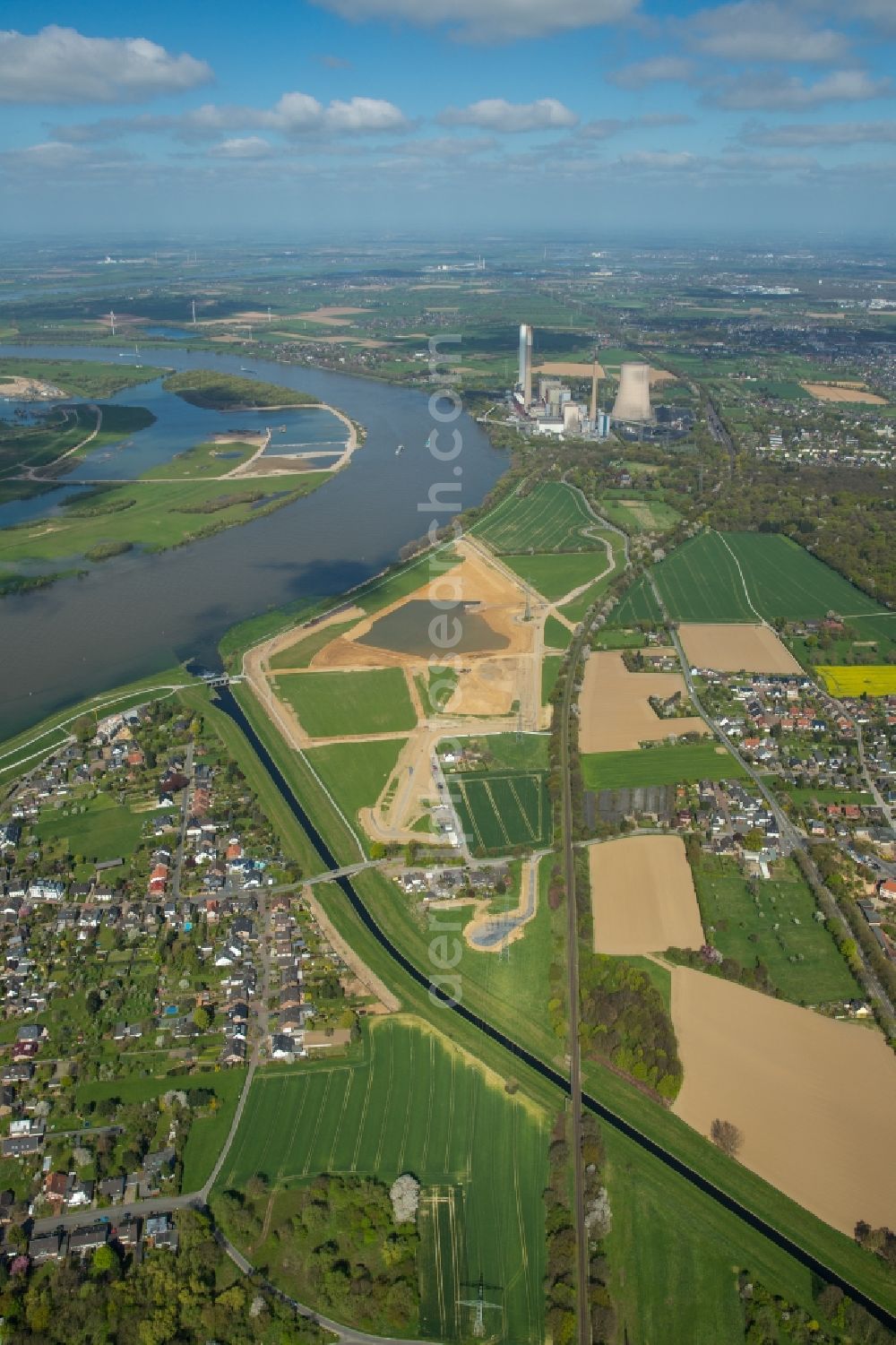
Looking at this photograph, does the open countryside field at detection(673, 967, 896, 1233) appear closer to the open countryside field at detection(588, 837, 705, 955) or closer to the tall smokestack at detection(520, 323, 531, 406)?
the open countryside field at detection(588, 837, 705, 955)

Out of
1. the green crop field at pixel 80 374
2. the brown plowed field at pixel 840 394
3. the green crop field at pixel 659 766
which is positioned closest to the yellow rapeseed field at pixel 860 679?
the green crop field at pixel 659 766

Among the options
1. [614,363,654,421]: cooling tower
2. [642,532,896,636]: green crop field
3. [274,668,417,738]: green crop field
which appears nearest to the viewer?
[274,668,417,738]: green crop field

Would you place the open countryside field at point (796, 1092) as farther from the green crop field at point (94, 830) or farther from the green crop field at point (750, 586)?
the green crop field at point (750, 586)

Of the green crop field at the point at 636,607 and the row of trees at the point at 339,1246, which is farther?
the green crop field at the point at 636,607

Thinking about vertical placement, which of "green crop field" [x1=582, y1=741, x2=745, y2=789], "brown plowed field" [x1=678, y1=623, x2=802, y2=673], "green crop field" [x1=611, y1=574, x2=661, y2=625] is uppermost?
"green crop field" [x1=611, y1=574, x2=661, y2=625]

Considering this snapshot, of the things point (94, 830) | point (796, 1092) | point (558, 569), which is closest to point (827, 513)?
point (558, 569)

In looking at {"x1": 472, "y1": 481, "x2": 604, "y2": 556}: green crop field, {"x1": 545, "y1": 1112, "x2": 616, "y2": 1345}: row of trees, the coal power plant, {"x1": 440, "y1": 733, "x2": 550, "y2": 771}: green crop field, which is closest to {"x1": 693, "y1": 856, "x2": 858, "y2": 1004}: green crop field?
{"x1": 545, "y1": 1112, "x2": 616, "y2": 1345}: row of trees
